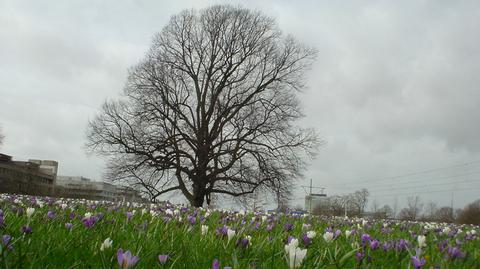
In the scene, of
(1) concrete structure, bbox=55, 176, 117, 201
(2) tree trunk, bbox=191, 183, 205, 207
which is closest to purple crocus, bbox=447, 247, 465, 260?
(1) concrete structure, bbox=55, 176, 117, 201

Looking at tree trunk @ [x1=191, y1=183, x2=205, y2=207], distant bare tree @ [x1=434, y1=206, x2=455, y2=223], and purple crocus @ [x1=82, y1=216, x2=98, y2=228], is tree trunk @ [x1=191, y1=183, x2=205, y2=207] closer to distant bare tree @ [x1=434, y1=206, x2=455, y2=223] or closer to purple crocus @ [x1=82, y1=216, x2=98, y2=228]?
distant bare tree @ [x1=434, y1=206, x2=455, y2=223]

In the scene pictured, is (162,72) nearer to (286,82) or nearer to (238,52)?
(238,52)

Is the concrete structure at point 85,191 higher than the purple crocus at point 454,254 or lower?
lower

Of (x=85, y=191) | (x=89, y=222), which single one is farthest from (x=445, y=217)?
(x=85, y=191)

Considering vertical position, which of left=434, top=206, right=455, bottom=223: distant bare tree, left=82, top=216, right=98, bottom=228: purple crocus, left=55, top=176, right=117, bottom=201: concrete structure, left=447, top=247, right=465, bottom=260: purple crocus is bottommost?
left=55, top=176, right=117, bottom=201: concrete structure

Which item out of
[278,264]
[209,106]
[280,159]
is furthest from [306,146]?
[278,264]

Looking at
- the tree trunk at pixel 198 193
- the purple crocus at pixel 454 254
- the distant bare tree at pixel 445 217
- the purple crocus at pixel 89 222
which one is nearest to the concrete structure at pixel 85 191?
the tree trunk at pixel 198 193

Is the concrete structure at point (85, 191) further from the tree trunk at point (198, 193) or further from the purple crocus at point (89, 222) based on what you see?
the purple crocus at point (89, 222)

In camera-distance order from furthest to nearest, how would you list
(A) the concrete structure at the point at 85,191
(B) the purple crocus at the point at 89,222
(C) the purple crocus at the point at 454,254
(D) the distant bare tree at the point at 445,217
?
(A) the concrete structure at the point at 85,191 → (D) the distant bare tree at the point at 445,217 → (B) the purple crocus at the point at 89,222 → (C) the purple crocus at the point at 454,254

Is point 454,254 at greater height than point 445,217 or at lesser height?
greater

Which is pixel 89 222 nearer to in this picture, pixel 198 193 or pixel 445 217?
pixel 198 193

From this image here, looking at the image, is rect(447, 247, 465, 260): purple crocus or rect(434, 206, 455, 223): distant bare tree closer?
rect(447, 247, 465, 260): purple crocus

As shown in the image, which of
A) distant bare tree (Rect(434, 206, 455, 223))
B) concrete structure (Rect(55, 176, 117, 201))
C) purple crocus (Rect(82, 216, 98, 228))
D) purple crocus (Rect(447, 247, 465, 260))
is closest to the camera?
purple crocus (Rect(447, 247, 465, 260))

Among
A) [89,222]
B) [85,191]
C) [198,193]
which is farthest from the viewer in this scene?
[85,191]
